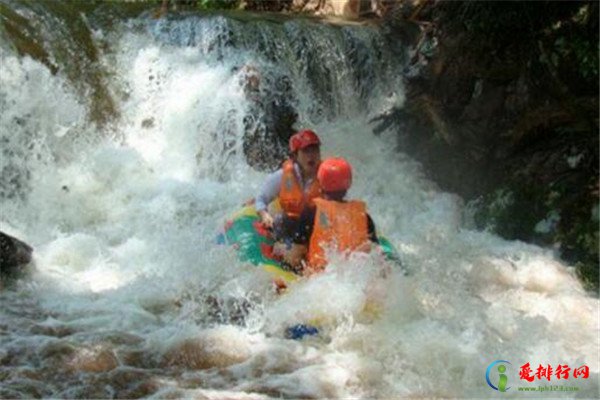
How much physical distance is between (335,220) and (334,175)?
0.30 metres

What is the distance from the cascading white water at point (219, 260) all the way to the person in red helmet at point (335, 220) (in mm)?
136

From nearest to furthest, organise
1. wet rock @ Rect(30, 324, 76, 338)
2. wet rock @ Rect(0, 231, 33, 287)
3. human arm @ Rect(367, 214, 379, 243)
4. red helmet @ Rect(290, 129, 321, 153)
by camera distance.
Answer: wet rock @ Rect(30, 324, 76, 338), human arm @ Rect(367, 214, 379, 243), red helmet @ Rect(290, 129, 321, 153), wet rock @ Rect(0, 231, 33, 287)

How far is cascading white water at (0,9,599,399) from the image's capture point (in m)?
4.31

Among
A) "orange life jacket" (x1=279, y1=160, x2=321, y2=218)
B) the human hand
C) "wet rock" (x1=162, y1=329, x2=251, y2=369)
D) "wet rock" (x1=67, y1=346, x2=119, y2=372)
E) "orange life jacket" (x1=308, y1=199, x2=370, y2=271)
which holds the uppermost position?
"orange life jacket" (x1=279, y1=160, x2=321, y2=218)

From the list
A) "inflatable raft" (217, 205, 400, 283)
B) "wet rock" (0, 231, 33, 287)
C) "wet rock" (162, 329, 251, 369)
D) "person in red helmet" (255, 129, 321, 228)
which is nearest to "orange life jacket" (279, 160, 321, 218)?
"person in red helmet" (255, 129, 321, 228)

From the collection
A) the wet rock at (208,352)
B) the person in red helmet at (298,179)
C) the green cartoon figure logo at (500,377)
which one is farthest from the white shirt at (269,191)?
the green cartoon figure logo at (500,377)

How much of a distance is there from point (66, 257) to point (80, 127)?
7.52 feet

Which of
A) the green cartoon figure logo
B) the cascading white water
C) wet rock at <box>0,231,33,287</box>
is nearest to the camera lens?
the green cartoon figure logo

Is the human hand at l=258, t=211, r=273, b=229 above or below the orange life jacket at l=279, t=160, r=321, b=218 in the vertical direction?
below

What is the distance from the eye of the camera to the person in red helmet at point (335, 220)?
483 centimetres

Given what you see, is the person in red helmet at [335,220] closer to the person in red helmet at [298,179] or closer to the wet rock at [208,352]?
the person in red helmet at [298,179]

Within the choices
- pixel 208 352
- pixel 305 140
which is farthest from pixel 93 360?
pixel 305 140

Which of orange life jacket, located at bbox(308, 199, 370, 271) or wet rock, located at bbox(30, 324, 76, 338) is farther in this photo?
orange life jacket, located at bbox(308, 199, 370, 271)

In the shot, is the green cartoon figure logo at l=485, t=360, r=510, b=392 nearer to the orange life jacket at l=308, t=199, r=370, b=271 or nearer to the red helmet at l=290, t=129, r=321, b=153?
the orange life jacket at l=308, t=199, r=370, b=271
